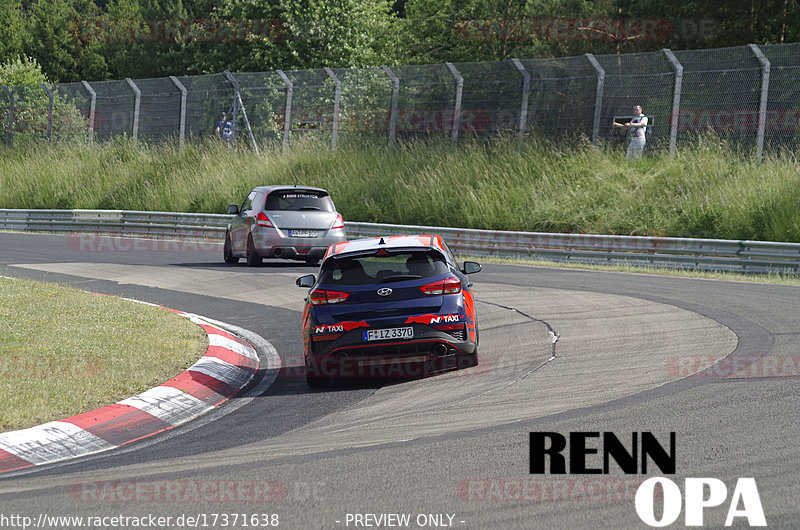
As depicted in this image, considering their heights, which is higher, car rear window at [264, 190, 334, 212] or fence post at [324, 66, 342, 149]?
fence post at [324, 66, 342, 149]

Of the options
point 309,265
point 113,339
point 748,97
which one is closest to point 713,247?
point 748,97

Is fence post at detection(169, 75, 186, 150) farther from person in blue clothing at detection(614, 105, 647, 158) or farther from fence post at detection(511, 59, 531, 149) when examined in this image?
person in blue clothing at detection(614, 105, 647, 158)

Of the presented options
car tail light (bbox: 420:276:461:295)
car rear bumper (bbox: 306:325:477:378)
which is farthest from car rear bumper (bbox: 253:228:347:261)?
car rear bumper (bbox: 306:325:477:378)

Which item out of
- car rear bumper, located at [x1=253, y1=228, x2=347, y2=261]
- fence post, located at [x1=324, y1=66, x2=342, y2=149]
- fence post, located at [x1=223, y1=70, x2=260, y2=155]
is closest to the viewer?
car rear bumper, located at [x1=253, y1=228, x2=347, y2=261]

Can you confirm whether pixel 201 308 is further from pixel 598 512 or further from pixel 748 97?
pixel 748 97

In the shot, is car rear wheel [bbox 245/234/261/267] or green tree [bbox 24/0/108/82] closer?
car rear wheel [bbox 245/234/261/267]

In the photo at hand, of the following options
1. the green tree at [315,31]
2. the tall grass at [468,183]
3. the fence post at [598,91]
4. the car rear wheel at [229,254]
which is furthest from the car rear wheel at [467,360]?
the green tree at [315,31]

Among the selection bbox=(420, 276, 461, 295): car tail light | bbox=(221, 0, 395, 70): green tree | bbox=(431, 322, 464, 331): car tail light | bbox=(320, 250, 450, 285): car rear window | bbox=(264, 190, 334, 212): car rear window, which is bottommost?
bbox=(264, 190, 334, 212): car rear window

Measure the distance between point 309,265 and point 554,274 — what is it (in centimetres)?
531

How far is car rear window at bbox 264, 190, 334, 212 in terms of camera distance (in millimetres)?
19578

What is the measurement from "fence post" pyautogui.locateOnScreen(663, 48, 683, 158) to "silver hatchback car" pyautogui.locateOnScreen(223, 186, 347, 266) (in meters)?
9.37

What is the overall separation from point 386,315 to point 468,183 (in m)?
18.5

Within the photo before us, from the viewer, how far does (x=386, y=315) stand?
29.7ft

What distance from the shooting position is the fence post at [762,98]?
22438 millimetres
